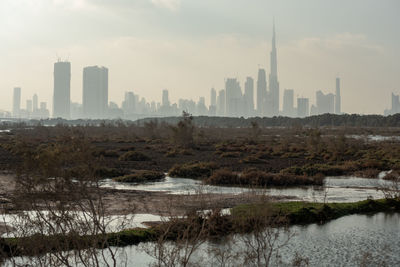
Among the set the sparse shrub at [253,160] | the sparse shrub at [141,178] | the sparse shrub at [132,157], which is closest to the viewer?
the sparse shrub at [141,178]

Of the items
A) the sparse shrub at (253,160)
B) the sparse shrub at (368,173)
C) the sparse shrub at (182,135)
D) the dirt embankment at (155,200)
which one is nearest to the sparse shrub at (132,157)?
the sparse shrub at (253,160)

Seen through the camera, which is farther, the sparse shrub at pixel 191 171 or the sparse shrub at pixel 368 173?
the sparse shrub at pixel 368 173

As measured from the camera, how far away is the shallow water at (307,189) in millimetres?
28750

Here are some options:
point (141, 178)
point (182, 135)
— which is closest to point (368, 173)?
point (141, 178)

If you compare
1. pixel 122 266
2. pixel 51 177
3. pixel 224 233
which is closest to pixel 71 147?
pixel 51 177

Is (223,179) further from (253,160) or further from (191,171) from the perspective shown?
(253,160)

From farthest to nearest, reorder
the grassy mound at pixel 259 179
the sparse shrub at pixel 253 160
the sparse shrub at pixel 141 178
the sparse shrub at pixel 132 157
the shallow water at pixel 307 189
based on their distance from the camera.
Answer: the sparse shrub at pixel 132 157 → the sparse shrub at pixel 253 160 → the sparse shrub at pixel 141 178 → the grassy mound at pixel 259 179 → the shallow water at pixel 307 189

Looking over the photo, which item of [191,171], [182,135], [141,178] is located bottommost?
[141,178]

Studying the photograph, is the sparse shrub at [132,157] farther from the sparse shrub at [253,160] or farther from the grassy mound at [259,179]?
the grassy mound at [259,179]

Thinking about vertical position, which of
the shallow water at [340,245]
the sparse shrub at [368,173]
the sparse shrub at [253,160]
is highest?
the sparse shrub at [253,160]

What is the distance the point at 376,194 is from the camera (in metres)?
30.0

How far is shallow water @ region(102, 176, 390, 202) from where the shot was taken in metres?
28.8

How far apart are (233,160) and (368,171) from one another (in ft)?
49.8

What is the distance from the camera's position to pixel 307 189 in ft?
107
